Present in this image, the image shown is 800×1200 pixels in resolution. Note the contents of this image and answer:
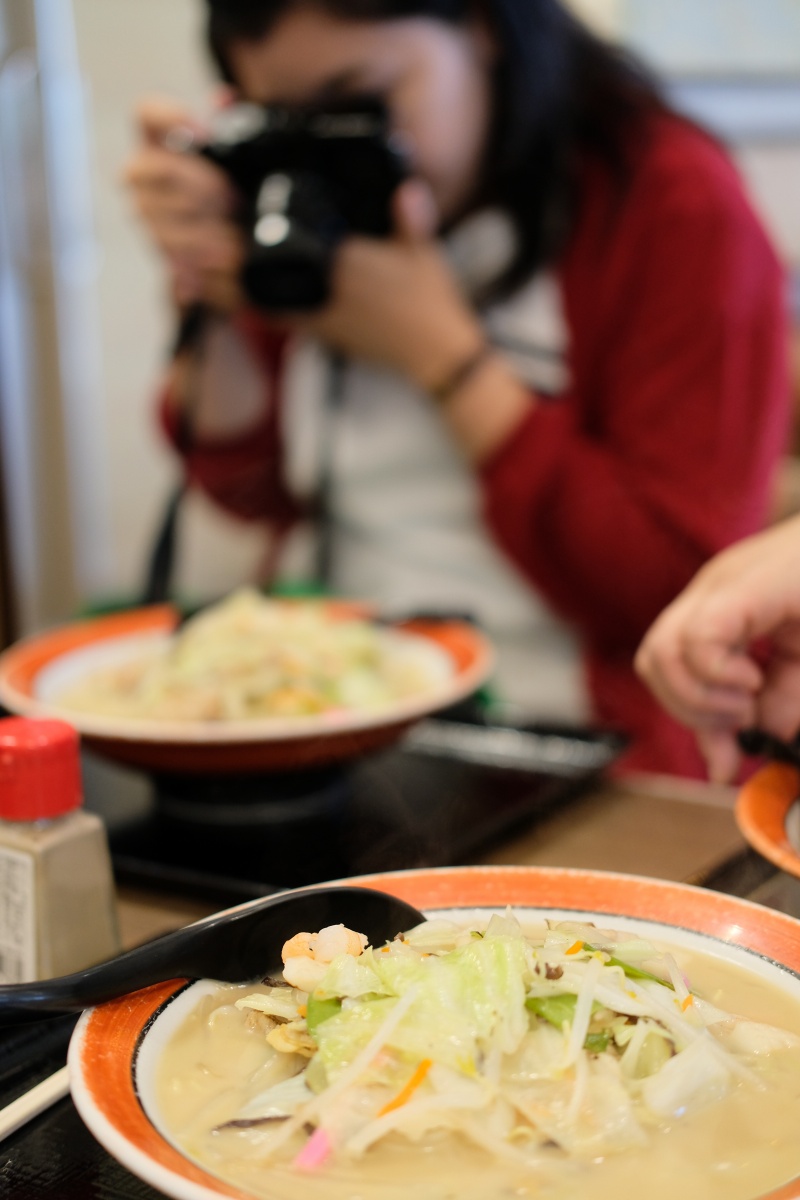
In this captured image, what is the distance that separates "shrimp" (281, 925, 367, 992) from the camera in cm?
49

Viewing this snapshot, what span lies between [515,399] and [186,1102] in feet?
3.91

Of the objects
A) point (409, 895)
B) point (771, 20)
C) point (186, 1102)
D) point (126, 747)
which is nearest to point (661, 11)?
point (771, 20)

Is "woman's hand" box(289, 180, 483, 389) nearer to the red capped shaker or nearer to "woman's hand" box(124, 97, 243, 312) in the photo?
"woman's hand" box(124, 97, 243, 312)

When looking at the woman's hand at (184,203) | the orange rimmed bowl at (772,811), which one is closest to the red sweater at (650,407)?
the woman's hand at (184,203)

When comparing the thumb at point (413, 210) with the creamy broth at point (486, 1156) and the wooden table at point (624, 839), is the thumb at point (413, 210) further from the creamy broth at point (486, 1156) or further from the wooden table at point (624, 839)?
the creamy broth at point (486, 1156)

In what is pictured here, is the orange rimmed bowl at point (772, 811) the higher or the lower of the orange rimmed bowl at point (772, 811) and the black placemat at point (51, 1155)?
the higher

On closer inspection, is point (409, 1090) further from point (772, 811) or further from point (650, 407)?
point (650, 407)

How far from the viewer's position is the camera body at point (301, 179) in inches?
56.3

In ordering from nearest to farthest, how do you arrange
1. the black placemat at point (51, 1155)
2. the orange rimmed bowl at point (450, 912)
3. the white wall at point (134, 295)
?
1. the orange rimmed bowl at point (450, 912)
2. the black placemat at point (51, 1155)
3. the white wall at point (134, 295)

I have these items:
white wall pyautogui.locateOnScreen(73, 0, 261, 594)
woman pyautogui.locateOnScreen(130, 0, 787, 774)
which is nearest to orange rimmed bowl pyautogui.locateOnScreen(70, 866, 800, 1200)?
woman pyautogui.locateOnScreen(130, 0, 787, 774)

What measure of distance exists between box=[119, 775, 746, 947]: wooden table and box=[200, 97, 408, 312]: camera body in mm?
746

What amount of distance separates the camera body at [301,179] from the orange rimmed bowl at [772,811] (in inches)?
35.8

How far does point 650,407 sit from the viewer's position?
4.99 ft

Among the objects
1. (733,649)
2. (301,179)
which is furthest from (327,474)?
(733,649)
